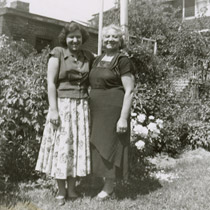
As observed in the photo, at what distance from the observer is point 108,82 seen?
13.4 ft

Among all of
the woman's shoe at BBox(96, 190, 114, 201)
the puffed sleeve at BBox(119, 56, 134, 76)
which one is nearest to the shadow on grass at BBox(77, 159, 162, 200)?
the woman's shoe at BBox(96, 190, 114, 201)

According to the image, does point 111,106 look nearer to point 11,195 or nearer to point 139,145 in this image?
point 11,195

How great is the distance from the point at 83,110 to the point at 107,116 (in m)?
0.28

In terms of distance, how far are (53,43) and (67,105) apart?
9.74 meters

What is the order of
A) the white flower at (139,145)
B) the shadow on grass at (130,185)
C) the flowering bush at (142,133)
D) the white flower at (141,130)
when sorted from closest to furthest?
1. the shadow on grass at (130,185)
2. the white flower at (139,145)
3. the flowering bush at (142,133)
4. the white flower at (141,130)

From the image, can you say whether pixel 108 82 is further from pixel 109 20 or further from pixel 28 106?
pixel 109 20

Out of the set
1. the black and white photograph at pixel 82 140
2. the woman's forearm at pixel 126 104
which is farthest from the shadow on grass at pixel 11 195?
the woman's forearm at pixel 126 104

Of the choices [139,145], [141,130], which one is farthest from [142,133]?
[139,145]

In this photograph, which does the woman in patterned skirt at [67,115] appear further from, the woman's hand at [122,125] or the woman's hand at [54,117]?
the woman's hand at [122,125]

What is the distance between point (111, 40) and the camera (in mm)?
4051

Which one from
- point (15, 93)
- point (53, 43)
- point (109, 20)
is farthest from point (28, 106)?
point (109, 20)

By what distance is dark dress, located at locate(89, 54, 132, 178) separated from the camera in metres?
4.07

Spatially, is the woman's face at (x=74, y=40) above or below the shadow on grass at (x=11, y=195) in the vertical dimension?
above

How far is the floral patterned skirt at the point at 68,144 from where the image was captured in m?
3.98
